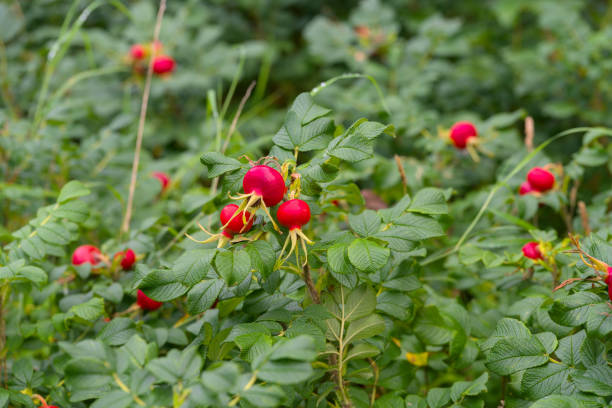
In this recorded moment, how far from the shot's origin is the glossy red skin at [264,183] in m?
0.67

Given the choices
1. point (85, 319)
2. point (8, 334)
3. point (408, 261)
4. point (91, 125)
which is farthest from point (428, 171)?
point (91, 125)

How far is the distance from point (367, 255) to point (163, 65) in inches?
61.2

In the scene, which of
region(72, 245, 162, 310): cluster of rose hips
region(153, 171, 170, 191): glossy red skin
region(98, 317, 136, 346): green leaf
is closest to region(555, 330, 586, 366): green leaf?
region(98, 317, 136, 346): green leaf

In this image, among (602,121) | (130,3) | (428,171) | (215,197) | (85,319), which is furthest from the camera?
(130,3)

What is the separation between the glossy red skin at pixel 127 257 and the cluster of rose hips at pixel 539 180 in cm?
79

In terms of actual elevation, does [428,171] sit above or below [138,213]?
above

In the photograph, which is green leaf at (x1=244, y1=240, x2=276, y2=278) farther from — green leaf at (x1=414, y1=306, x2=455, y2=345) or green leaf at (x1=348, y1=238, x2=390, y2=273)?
green leaf at (x1=414, y1=306, x2=455, y2=345)

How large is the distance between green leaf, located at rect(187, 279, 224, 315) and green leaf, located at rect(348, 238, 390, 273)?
17 centimetres

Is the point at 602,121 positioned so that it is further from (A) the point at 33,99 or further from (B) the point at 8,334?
(A) the point at 33,99

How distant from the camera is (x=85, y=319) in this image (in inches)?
33.2

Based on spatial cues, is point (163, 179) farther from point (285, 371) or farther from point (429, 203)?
point (285, 371)

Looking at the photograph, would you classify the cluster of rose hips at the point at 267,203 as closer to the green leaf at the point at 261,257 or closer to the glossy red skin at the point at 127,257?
the green leaf at the point at 261,257

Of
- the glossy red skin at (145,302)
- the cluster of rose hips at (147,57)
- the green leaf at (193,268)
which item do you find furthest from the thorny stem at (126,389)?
the cluster of rose hips at (147,57)

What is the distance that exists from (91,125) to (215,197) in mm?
1286
